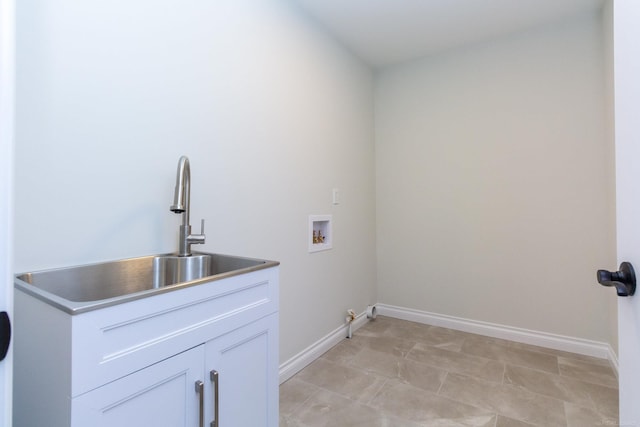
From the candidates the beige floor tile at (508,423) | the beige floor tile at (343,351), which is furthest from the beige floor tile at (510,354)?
the beige floor tile at (343,351)

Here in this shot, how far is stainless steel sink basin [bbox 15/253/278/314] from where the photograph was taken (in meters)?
0.93

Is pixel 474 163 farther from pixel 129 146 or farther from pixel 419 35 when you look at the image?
pixel 129 146

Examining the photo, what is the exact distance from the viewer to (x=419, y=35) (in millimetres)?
2518

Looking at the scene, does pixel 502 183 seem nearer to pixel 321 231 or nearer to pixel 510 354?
pixel 510 354

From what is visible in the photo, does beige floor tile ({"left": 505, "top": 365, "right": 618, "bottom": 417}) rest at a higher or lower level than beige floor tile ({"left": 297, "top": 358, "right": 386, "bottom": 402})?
higher

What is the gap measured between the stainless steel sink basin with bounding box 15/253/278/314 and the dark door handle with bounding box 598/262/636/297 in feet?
3.09

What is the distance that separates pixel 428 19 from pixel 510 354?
2585 millimetres

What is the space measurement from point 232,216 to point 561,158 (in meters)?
2.47

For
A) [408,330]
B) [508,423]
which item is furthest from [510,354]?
[508,423]

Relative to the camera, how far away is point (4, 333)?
0.48m

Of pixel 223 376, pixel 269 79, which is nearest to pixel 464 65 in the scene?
pixel 269 79

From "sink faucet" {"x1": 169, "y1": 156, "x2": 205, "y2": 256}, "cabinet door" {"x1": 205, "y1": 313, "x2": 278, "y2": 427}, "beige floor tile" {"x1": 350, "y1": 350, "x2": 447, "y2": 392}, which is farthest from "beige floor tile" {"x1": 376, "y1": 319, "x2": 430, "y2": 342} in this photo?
"sink faucet" {"x1": 169, "y1": 156, "x2": 205, "y2": 256}

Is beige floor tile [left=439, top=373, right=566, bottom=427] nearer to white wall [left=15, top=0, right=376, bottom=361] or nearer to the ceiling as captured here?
white wall [left=15, top=0, right=376, bottom=361]

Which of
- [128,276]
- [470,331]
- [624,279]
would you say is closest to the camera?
[624,279]
